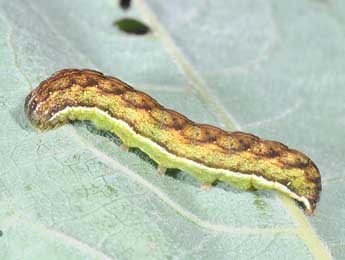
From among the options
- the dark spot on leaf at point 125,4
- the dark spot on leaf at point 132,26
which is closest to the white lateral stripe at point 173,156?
the dark spot on leaf at point 132,26

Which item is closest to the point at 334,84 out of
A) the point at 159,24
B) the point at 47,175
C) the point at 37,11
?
the point at 159,24

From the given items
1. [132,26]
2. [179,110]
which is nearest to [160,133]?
[179,110]

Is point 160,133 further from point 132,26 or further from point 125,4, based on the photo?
point 125,4

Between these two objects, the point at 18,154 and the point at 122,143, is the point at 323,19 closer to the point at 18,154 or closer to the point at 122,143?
the point at 122,143

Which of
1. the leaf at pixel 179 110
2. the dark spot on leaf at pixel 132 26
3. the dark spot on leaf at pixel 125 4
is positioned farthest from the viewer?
the dark spot on leaf at pixel 125 4

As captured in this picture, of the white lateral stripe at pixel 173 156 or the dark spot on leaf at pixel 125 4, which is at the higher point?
the dark spot on leaf at pixel 125 4

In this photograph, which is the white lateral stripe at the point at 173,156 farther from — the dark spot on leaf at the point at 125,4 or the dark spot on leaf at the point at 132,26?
the dark spot on leaf at the point at 125,4
